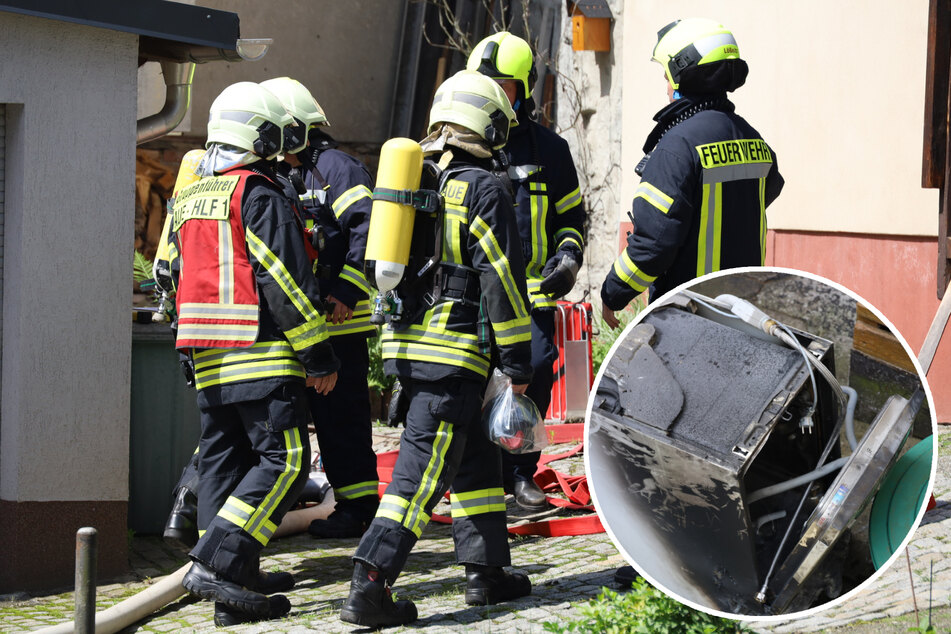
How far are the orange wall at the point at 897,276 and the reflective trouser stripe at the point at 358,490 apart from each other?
3009 mm

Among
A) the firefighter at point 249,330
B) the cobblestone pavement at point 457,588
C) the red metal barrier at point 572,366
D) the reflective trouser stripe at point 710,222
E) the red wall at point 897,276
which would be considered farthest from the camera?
the red metal barrier at point 572,366

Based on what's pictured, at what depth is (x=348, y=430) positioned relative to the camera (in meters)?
5.73

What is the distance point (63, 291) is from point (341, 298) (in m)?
1.24

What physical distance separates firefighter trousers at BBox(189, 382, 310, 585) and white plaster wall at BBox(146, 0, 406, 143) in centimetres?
752

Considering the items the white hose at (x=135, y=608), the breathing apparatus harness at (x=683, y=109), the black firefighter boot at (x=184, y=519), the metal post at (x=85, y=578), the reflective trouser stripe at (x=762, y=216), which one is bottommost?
the white hose at (x=135, y=608)

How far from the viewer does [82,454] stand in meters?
5.40

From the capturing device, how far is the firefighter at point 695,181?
4.49m

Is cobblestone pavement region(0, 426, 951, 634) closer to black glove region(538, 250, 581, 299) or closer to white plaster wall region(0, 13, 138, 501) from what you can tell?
white plaster wall region(0, 13, 138, 501)

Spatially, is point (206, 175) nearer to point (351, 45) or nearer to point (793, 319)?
point (793, 319)

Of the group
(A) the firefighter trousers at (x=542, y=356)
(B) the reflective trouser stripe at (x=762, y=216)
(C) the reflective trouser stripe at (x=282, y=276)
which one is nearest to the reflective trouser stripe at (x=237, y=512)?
(C) the reflective trouser stripe at (x=282, y=276)

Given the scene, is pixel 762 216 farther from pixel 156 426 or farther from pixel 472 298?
pixel 156 426

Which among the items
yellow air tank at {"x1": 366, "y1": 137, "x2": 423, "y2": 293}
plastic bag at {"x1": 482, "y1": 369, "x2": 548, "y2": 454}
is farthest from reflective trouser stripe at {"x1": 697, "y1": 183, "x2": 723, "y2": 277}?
yellow air tank at {"x1": 366, "y1": 137, "x2": 423, "y2": 293}

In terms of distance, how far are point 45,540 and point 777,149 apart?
5524 mm

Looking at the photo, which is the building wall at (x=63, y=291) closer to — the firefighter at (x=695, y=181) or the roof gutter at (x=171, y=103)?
the roof gutter at (x=171, y=103)
